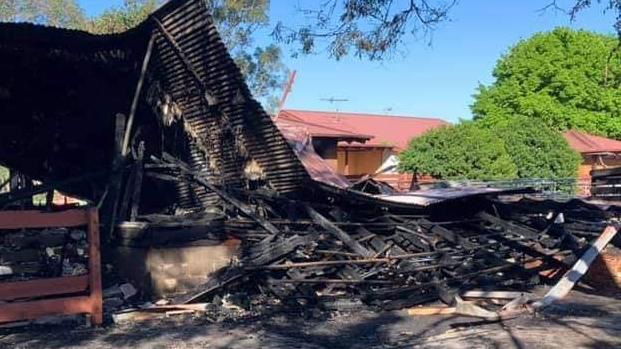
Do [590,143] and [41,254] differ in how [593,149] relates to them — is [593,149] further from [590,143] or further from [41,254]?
[41,254]

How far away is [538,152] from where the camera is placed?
32562mm

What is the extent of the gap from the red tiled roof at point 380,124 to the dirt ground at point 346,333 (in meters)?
26.9

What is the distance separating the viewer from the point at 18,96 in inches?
471

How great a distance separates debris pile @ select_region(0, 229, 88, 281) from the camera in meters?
10.2

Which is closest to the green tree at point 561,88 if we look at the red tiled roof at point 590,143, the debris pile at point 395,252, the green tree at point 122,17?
the red tiled roof at point 590,143

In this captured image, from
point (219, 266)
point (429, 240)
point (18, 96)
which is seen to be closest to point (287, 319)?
point (219, 266)

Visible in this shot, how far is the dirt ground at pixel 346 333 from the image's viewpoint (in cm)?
754

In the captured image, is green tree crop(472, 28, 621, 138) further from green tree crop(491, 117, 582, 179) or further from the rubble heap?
the rubble heap

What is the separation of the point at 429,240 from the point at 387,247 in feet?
2.44

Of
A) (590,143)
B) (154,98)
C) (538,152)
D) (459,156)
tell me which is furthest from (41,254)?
(590,143)

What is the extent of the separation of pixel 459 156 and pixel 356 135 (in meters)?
4.50

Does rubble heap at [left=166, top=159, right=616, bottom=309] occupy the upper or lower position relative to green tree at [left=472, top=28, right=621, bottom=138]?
lower

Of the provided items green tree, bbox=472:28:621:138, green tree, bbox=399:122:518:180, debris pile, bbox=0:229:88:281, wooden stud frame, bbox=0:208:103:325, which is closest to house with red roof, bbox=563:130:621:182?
green tree, bbox=472:28:621:138

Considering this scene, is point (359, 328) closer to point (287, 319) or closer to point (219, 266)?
point (287, 319)
